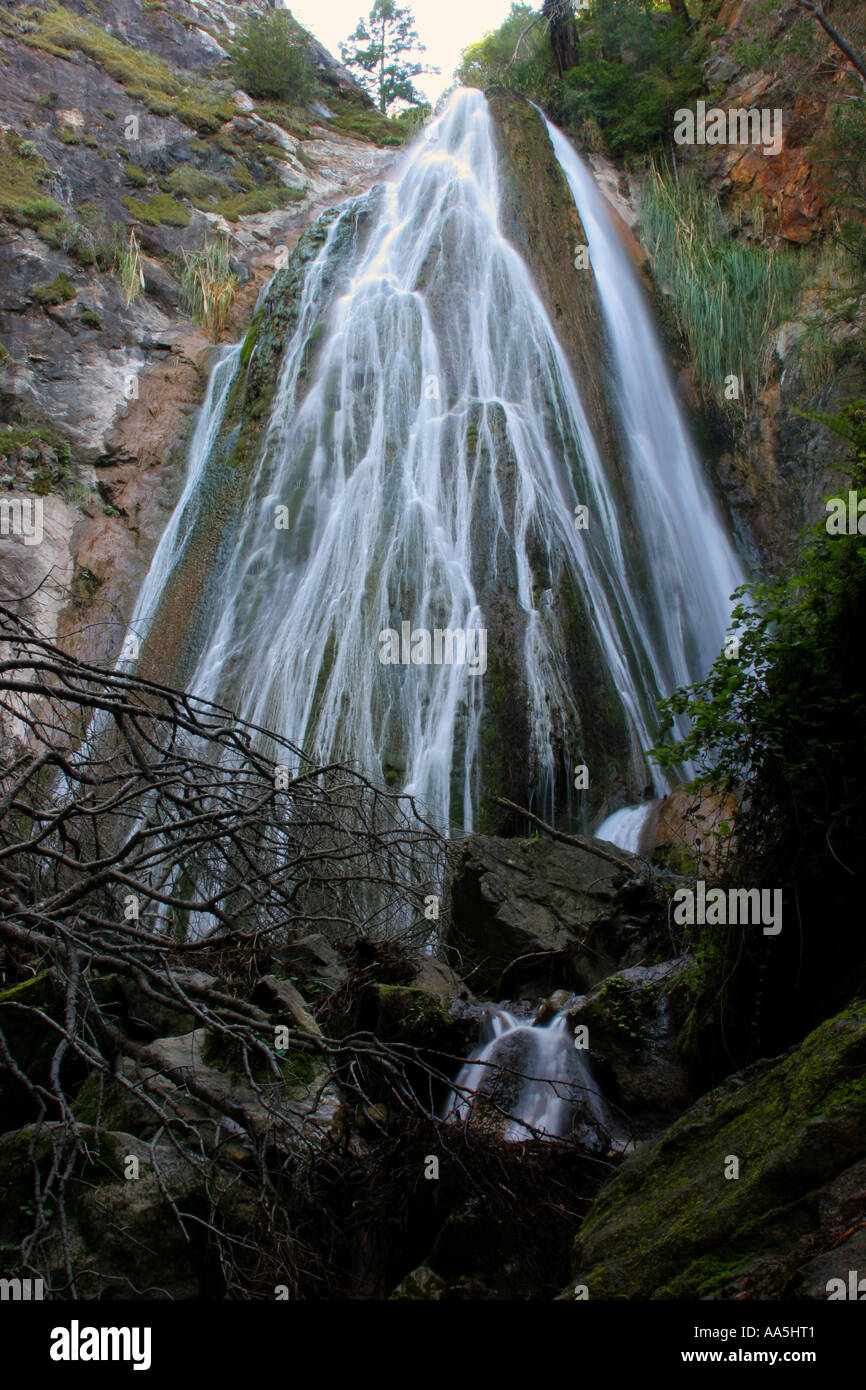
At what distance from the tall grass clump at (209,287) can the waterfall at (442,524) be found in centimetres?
153

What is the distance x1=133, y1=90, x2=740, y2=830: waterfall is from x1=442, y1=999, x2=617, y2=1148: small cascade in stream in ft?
9.79

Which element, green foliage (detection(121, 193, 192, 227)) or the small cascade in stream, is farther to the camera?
green foliage (detection(121, 193, 192, 227))

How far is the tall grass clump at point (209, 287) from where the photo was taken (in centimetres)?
1616

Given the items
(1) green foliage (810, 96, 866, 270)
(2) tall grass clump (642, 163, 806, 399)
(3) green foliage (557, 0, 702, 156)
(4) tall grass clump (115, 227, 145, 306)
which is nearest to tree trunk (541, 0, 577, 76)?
(3) green foliage (557, 0, 702, 156)

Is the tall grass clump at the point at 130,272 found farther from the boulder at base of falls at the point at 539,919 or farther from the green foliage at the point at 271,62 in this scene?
the boulder at base of falls at the point at 539,919

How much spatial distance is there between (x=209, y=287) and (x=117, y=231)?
2.30 m

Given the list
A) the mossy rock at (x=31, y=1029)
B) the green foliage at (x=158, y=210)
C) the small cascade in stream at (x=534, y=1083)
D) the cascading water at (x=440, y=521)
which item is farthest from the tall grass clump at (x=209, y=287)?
the small cascade in stream at (x=534, y=1083)

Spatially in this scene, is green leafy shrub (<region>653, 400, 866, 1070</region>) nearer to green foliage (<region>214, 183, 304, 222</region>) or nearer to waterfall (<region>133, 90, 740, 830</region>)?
waterfall (<region>133, 90, 740, 830</region>)

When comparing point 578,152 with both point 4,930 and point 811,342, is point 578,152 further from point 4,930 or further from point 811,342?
point 4,930

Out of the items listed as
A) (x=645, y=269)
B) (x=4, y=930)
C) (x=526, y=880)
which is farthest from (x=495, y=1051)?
(x=645, y=269)

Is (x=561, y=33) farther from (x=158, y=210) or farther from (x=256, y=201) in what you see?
(x=158, y=210)

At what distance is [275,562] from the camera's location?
1152 centimetres

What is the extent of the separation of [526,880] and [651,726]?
361 centimetres

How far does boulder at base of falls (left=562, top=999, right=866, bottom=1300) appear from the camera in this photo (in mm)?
2408
